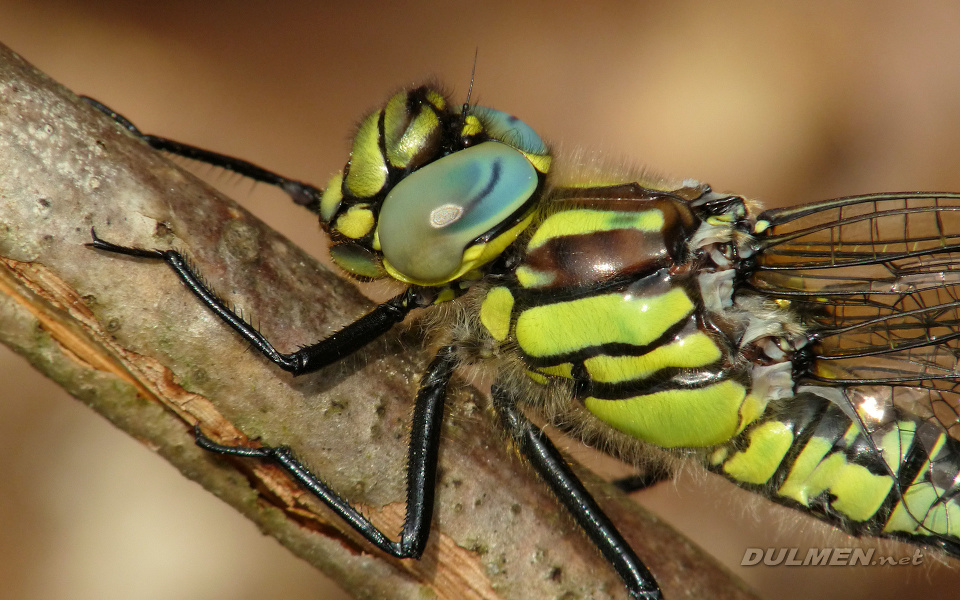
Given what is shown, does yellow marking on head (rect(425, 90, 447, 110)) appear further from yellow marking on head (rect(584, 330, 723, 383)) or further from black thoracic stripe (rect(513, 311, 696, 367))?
yellow marking on head (rect(584, 330, 723, 383))

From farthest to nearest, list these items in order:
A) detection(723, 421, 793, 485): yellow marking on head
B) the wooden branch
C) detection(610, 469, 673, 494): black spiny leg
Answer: detection(610, 469, 673, 494): black spiny leg < detection(723, 421, 793, 485): yellow marking on head < the wooden branch

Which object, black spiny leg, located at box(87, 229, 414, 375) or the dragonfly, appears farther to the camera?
the dragonfly

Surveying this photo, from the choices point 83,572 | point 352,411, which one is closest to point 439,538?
point 352,411

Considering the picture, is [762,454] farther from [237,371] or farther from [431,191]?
[237,371]

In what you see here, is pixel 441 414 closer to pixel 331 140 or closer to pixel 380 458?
pixel 380 458

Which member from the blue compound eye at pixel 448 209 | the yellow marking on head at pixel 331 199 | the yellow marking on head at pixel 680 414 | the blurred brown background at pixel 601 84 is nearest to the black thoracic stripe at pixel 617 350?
the yellow marking on head at pixel 680 414

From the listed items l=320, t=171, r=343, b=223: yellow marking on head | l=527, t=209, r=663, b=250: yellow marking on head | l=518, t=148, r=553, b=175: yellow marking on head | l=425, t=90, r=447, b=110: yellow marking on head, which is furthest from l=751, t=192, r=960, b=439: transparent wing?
l=320, t=171, r=343, b=223: yellow marking on head

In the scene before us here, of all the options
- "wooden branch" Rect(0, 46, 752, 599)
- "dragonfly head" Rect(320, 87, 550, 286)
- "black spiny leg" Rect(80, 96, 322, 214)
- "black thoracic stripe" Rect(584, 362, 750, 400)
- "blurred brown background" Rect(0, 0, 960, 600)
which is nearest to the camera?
"wooden branch" Rect(0, 46, 752, 599)

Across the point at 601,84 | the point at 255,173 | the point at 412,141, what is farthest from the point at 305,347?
the point at 601,84
